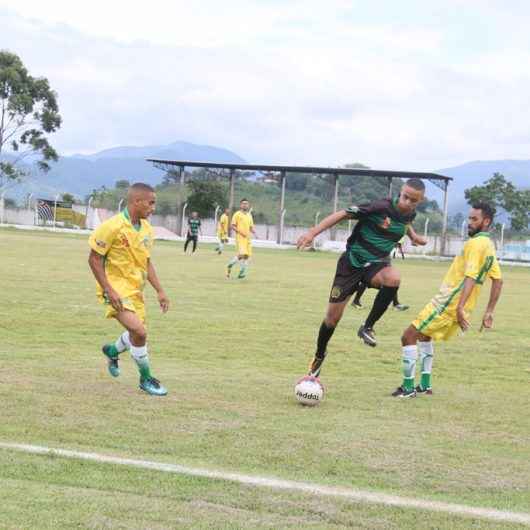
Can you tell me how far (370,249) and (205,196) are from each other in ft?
213

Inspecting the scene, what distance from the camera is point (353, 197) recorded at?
109500 mm

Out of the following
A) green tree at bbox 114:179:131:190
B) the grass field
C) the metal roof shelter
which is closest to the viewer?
the grass field

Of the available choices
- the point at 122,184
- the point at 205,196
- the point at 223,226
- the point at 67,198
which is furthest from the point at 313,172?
the point at 122,184

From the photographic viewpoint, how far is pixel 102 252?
8.25 m

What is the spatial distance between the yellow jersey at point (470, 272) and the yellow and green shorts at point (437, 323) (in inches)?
0.8

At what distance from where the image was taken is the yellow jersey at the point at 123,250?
825 centimetres

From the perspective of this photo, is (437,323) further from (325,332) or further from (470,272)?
(325,332)

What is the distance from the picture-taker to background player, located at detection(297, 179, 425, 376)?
8.86 metres

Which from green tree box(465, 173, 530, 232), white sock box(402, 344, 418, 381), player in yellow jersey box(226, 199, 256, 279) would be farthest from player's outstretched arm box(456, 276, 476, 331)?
green tree box(465, 173, 530, 232)

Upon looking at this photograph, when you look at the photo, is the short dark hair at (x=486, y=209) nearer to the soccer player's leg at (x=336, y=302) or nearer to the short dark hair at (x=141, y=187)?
the soccer player's leg at (x=336, y=302)

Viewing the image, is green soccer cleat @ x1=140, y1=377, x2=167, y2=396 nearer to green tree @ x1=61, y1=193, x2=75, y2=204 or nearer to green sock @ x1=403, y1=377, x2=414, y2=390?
green sock @ x1=403, y1=377, x2=414, y2=390

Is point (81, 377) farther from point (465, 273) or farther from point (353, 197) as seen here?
point (353, 197)

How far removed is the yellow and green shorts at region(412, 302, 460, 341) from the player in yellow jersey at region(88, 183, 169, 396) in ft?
8.34

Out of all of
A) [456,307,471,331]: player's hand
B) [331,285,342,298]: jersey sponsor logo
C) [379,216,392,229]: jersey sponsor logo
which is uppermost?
[379,216,392,229]: jersey sponsor logo
